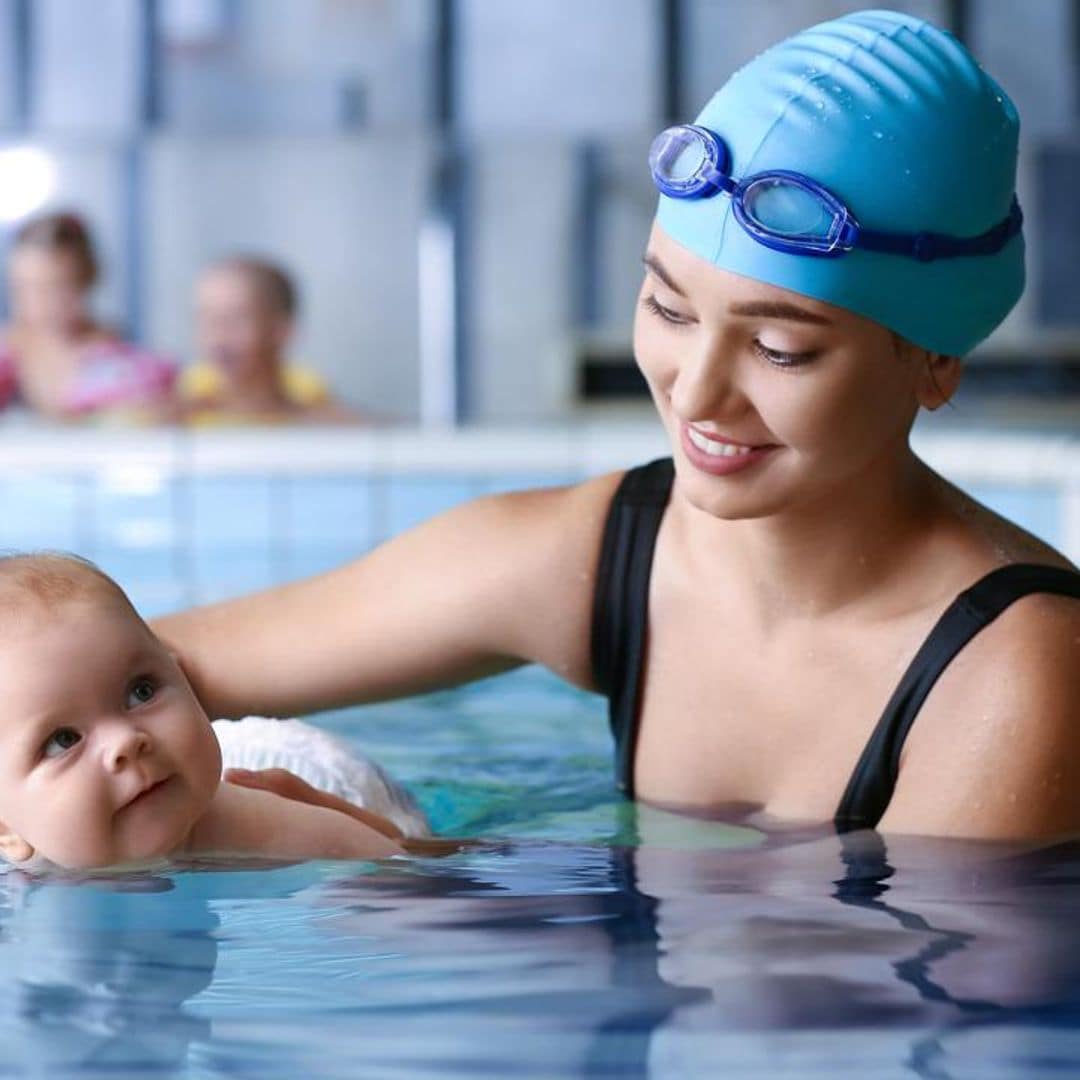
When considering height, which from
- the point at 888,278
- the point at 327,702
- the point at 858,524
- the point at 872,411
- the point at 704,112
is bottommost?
the point at 327,702

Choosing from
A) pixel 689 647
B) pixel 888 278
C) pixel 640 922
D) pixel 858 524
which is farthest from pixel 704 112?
pixel 640 922

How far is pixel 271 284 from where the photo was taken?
30.0 ft

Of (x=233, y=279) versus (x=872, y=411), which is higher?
(x=872, y=411)

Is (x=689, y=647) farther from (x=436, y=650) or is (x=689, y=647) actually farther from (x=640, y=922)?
(x=640, y=922)

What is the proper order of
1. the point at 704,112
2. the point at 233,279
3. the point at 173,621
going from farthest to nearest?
the point at 233,279 → the point at 173,621 → the point at 704,112

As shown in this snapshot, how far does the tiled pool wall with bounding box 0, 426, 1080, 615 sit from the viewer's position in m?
6.23

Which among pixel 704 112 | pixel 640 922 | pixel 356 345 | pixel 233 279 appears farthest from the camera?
pixel 356 345

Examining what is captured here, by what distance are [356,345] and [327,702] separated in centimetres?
786

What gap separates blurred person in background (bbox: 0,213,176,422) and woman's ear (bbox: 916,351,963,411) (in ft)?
21.6

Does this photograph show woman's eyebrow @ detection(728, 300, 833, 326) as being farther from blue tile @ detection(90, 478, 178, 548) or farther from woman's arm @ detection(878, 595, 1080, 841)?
blue tile @ detection(90, 478, 178, 548)

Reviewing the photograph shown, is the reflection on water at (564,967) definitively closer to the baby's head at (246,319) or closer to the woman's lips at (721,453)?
the woman's lips at (721,453)

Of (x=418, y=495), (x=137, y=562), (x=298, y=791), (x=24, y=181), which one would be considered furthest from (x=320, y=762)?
(x=24, y=181)

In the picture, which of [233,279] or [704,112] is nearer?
[704,112]

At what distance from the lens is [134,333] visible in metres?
10.9
